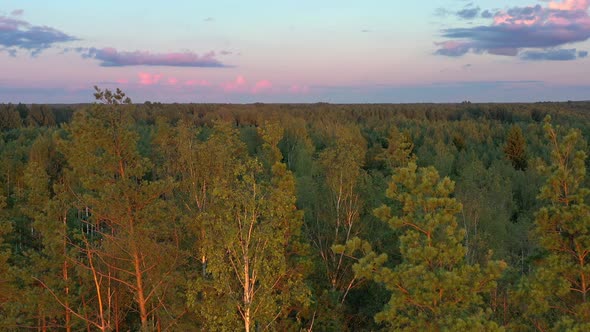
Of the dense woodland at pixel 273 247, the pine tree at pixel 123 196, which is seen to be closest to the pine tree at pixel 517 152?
the dense woodland at pixel 273 247

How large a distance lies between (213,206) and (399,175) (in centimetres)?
861

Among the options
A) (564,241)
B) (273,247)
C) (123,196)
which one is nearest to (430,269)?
(564,241)

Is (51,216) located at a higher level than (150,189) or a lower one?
lower

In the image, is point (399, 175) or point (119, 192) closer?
point (399, 175)

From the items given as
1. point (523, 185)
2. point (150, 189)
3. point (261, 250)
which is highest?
point (150, 189)

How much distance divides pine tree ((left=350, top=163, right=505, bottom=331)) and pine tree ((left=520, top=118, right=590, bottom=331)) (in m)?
1.30

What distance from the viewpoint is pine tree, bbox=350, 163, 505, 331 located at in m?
12.1

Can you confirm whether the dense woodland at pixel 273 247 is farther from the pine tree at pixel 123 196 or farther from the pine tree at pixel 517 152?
the pine tree at pixel 517 152

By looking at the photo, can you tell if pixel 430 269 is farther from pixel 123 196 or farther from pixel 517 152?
pixel 517 152

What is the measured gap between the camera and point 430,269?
42.5ft

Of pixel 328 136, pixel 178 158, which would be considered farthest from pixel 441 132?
pixel 178 158

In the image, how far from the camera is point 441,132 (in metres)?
96.3

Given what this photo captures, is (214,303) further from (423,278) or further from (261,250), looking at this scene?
(423,278)

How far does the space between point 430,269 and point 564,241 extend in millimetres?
3224
